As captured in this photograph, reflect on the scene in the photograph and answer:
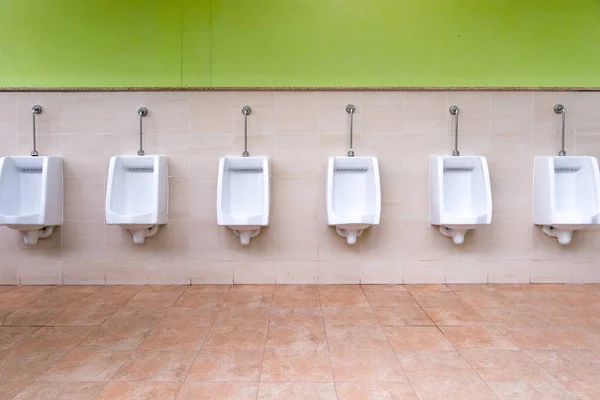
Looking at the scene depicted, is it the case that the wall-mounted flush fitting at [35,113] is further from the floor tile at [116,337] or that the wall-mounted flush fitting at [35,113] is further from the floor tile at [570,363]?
the floor tile at [570,363]

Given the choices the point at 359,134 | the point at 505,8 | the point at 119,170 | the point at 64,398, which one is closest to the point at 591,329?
the point at 359,134

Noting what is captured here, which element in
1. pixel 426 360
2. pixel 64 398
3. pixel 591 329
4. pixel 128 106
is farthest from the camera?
pixel 128 106

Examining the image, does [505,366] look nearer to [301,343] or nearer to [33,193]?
[301,343]

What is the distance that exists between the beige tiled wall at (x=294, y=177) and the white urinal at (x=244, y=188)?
0.51ft

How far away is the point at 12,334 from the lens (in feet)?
6.21

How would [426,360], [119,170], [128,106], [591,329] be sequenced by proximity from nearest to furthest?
1. [426,360]
2. [591,329]
3. [119,170]
4. [128,106]

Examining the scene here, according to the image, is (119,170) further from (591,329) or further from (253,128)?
(591,329)

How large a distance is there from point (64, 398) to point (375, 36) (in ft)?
8.83

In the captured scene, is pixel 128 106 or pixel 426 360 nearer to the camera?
pixel 426 360

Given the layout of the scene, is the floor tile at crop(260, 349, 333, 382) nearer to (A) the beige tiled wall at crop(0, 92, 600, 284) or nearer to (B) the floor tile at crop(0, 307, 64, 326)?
(A) the beige tiled wall at crop(0, 92, 600, 284)

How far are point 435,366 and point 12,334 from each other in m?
1.97

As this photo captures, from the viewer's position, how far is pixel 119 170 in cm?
258

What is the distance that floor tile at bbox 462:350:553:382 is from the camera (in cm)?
147

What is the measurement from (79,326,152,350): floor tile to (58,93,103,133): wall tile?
4.79ft
